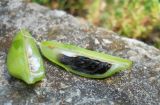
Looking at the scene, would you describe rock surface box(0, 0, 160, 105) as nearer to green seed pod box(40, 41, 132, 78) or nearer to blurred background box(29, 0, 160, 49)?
green seed pod box(40, 41, 132, 78)

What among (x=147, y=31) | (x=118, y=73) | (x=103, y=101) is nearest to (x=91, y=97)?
(x=103, y=101)

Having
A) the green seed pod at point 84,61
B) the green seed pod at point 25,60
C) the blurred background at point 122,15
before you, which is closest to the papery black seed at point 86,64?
the green seed pod at point 84,61

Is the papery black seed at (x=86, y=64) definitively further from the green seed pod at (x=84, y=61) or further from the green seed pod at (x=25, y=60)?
the green seed pod at (x=25, y=60)

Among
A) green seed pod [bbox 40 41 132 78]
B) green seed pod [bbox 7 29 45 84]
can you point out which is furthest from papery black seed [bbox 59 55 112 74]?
green seed pod [bbox 7 29 45 84]

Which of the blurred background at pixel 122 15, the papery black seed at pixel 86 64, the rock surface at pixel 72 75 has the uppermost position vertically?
the papery black seed at pixel 86 64

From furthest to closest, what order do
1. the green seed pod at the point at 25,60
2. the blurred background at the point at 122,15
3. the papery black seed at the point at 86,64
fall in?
the blurred background at the point at 122,15 < the papery black seed at the point at 86,64 < the green seed pod at the point at 25,60

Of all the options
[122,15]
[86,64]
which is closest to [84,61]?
[86,64]

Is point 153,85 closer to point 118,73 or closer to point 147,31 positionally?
point 118,73
